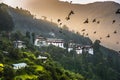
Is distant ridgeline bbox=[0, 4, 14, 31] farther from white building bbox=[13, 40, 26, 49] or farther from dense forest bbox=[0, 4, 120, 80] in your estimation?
white building bbox=[13, 40, 26, 49]

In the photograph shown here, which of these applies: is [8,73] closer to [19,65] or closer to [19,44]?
[19,65]

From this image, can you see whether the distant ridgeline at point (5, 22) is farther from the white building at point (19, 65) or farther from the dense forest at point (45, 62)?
the white building at point (19, 65)

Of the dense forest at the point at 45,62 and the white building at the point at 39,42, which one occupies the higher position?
the white building at the point at 39,42

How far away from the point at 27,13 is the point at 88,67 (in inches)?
3418

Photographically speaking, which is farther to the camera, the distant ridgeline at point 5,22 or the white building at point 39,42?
the white building at point 39,42

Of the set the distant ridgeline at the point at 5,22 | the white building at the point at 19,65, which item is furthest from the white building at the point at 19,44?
the white building at the point at 19,65

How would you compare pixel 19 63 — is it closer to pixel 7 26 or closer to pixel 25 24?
pixel 7 26

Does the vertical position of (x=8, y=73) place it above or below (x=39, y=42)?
below

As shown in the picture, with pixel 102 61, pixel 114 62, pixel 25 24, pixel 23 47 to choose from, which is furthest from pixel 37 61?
pixel 25 24

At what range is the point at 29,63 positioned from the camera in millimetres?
73188

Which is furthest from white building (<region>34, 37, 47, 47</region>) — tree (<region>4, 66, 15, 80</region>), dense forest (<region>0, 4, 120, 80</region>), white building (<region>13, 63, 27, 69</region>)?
tree (<region>4, 66, 15, 80</region>)

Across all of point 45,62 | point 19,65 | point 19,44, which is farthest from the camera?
point 19,44

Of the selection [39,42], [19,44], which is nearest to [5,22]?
[19,44]

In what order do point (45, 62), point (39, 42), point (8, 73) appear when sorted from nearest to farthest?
point (8, 73) → point (45, 62) → point (39, 42)
